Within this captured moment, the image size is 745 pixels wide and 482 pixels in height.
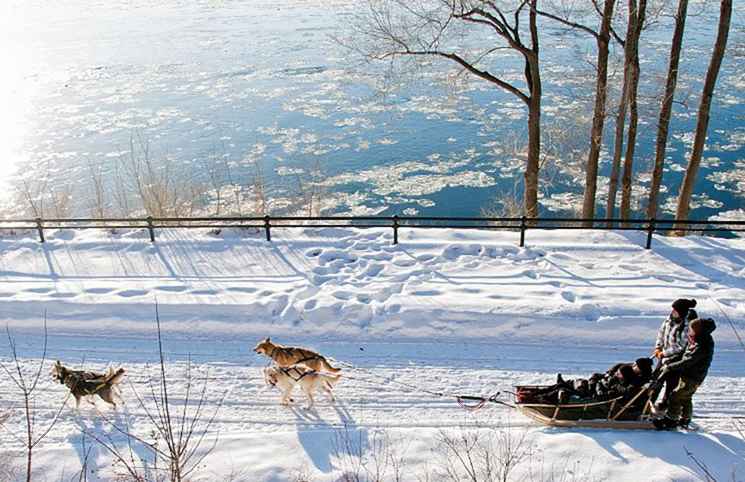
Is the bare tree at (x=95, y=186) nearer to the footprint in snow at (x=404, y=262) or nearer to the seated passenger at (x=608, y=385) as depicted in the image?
Answer: the footprint in snow at (x=404, y=262)

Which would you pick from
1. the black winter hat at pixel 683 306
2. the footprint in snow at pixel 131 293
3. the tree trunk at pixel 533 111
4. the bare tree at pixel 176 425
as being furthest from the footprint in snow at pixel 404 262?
the tree trunk at pixel 533 111

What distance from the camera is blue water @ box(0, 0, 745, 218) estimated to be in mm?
25312

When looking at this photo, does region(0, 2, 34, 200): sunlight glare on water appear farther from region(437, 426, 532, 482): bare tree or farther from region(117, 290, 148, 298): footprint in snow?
region(437, 426, 532, 482): bare tree

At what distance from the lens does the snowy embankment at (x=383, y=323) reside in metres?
7.69

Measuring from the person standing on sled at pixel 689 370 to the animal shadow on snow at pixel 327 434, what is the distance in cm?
372

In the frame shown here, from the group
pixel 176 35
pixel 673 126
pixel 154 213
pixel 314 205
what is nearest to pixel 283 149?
pixel 314 205

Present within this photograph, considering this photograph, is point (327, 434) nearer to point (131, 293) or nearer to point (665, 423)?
point (665, 423)

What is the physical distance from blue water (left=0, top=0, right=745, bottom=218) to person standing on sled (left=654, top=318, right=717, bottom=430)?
1190 cm

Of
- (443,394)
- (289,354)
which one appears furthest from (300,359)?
(443,394)

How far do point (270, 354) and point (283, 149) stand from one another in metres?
20.6

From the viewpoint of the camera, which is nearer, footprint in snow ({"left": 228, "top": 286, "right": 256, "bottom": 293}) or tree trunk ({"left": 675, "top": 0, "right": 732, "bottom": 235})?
footprint in snow ({"left": 228, "top": 286, "right": 256, "bottom": 293})

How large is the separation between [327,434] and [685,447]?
14.0 ft

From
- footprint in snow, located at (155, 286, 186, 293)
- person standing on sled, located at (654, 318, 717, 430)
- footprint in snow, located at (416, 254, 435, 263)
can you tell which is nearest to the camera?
person standing on sled, located at (654, 318, 717, 430)

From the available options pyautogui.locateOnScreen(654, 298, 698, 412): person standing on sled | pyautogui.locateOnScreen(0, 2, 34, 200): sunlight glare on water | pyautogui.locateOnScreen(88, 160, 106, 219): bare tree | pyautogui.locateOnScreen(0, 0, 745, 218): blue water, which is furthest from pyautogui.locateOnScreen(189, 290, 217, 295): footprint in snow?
pyautogui.locateOnScreen(0, 2, 34, 200): sunlight glare on water
